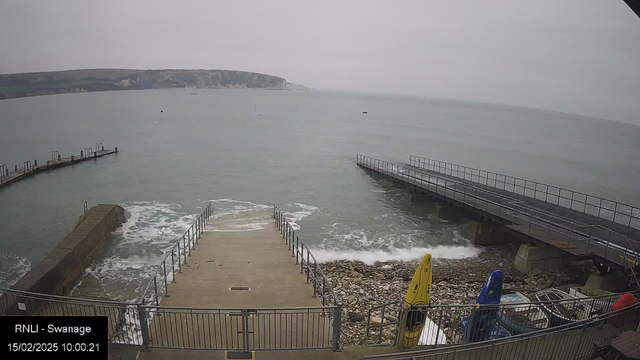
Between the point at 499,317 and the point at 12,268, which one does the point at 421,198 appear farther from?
the point at 12,268

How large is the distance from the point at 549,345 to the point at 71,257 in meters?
18.3

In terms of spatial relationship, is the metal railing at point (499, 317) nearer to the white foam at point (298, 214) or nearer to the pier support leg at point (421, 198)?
the white foam at point (298, 214)

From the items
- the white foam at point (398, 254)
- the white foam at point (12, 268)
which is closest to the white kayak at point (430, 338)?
the white foam at point (398, 254)

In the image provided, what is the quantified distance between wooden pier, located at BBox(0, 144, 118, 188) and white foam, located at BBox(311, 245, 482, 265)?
30034 millimetres

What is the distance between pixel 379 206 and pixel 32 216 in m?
25.2

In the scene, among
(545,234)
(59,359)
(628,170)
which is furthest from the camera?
(628,170)

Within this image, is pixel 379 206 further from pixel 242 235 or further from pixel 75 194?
pixel 75 194

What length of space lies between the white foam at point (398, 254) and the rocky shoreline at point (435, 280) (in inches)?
26.9

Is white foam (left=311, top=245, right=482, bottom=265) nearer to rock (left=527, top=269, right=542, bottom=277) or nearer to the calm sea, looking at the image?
the calm sea

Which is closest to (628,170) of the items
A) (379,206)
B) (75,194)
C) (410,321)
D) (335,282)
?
(379,206)

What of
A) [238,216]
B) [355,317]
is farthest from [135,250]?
[355,317]

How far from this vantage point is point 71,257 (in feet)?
55.1

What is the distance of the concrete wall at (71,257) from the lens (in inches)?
563

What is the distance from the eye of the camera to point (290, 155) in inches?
2194
